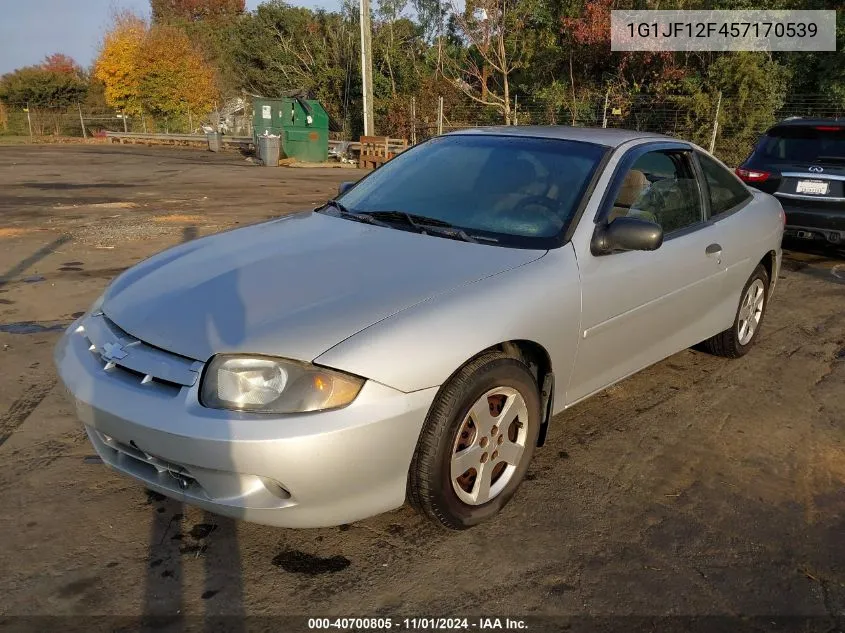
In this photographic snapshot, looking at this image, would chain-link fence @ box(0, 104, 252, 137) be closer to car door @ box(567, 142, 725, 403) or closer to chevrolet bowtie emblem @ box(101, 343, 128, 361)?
car door @ box(567, 142, 725, 403)

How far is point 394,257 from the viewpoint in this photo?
3.10 m

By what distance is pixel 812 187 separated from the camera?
25.4 ft

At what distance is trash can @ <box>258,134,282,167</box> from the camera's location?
22.2 meters

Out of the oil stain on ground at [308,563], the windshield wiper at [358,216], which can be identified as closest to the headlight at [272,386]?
the oil stain on ground at [308,563]

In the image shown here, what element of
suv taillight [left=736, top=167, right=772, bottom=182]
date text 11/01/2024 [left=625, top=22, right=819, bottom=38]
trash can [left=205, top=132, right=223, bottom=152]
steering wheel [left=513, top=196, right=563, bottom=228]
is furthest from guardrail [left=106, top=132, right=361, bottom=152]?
steering wheel [left=513, top=196, right=563, bottom=228]

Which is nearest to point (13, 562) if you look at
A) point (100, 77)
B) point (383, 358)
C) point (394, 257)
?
point (383, 358)

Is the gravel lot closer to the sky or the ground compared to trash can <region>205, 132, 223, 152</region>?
closer to the ground

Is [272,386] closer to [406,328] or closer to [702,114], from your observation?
[406,328]

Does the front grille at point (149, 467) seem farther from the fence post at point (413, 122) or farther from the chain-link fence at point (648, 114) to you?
the fence post at point (413, 122)

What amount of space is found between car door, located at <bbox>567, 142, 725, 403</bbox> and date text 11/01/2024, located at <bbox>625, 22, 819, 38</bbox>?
61.4 ft

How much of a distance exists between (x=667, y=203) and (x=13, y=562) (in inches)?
139

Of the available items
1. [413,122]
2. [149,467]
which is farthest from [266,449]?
[413,122]

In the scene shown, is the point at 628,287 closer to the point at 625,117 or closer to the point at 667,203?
the point at 667,203

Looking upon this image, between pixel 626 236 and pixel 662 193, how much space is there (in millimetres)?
931
